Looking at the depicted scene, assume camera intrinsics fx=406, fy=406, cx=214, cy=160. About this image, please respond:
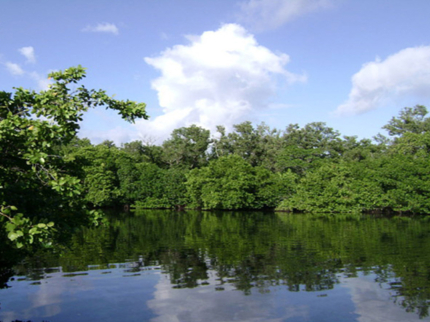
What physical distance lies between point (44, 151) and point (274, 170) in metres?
85.2

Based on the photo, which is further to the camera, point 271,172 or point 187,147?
point 187,147

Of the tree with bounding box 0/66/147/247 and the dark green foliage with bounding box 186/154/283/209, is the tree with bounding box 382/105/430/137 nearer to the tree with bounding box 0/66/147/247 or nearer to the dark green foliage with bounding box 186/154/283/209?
the dark green foliage with bounding box 186/154/283/209

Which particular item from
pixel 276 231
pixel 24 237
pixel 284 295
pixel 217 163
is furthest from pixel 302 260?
pixel 217 163

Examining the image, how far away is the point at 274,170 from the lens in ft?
300

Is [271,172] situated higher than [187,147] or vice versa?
[187,147]

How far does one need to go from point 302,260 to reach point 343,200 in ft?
152

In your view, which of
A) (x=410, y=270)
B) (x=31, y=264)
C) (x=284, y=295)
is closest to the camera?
(x=284, y=295)

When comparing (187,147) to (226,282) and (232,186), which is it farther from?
(226,282)

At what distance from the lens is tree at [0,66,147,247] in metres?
7.95

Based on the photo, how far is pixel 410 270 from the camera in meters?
19.9

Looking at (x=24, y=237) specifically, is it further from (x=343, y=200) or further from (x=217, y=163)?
(x=217, y=163)

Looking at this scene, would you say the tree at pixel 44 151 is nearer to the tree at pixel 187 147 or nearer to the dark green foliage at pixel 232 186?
the dark green foliage at pixel 232 186

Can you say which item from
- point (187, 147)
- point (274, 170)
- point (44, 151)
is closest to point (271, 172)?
point (274, 170)

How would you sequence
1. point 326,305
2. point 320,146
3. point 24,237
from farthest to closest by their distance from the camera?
point 320,146 → point 326,305 → point 24,237
